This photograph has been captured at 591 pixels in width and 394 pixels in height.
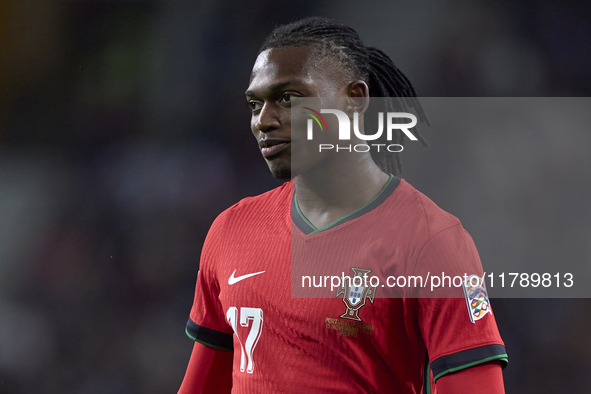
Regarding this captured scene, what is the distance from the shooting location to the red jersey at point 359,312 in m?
1.18

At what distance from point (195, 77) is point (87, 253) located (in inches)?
40.1

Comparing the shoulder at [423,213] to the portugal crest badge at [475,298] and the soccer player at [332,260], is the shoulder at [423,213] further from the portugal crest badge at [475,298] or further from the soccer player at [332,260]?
the portugal crest badge at [475,298]

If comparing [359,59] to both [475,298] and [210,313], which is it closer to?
[475,298]

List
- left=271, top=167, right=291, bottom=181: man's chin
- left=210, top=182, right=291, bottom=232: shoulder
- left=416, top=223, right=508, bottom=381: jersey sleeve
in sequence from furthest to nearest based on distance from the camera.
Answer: left=210, top=182, right=291, bottom=232: shoulder
left=271, top=167, right=291, bottom=181: man's chin
left=416, top=223, right=508, bottom=381: jersey sleeve

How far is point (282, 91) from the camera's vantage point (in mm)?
1334

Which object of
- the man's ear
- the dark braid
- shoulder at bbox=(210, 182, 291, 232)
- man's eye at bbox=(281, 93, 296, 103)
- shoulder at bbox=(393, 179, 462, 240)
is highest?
the dark braid

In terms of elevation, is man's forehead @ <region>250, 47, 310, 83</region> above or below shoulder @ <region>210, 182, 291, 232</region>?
above

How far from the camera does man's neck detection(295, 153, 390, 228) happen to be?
54.6 inches

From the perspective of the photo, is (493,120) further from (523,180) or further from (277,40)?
(277,40)

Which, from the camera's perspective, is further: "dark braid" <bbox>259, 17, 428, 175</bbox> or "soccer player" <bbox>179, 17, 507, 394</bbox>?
"dark braid" <bbox>259, 17, 428, 175</bbox>

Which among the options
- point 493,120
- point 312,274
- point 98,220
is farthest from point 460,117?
point 98,220

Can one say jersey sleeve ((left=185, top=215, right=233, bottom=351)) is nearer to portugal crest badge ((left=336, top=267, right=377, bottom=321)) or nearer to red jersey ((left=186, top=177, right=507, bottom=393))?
red jersey ((left=186, top=177, right=507, bottom=393))

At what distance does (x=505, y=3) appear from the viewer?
2.38 m

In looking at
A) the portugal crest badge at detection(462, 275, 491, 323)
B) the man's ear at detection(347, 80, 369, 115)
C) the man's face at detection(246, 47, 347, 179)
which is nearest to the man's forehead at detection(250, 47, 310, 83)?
the man's face at detection(246, 47, 347, 179)
